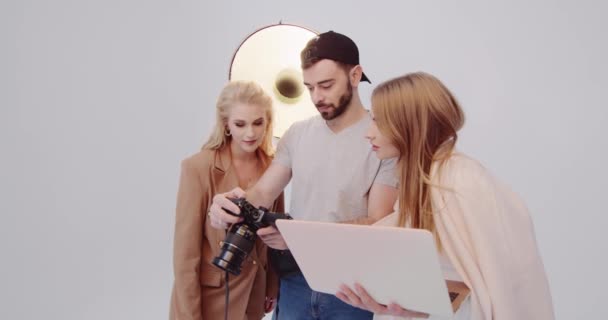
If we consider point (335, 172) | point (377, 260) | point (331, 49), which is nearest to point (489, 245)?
point (377, 260)

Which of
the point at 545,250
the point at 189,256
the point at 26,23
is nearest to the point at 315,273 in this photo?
the point at 189,256

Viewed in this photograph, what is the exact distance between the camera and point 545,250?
6.99ft

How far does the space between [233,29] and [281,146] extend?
1104 mm

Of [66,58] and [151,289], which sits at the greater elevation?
[66,58]

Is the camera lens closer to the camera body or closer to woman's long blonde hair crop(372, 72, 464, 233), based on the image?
the camera body

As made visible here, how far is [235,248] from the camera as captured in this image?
117cm

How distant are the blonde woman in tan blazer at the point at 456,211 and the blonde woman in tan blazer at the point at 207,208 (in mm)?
414

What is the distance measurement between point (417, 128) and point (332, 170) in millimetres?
323

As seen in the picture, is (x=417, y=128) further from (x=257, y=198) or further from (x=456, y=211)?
(x=257, y=198)

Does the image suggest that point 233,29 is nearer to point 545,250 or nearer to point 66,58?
point 66,58

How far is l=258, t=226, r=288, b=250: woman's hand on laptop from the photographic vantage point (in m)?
1.16

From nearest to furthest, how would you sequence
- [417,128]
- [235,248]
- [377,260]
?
[377,260], [417,128], [235,248]

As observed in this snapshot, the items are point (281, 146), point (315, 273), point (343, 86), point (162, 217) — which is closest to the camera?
point (315, 273)

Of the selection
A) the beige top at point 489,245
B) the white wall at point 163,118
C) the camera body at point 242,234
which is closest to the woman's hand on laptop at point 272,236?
the camera body at point 242,234
